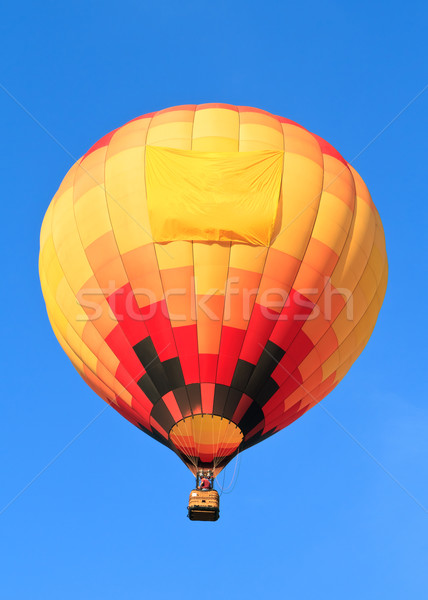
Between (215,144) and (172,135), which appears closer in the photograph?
(215,144)

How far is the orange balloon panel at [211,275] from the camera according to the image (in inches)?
558

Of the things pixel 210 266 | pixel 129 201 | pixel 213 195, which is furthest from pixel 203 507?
pixel 129 201

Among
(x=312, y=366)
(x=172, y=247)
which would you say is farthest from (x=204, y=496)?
(x=172, y=247)

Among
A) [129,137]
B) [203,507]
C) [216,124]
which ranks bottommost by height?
[203,507]

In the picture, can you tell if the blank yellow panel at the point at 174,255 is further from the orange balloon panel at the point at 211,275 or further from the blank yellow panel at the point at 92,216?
the blank yellow panel at the point at 92,216

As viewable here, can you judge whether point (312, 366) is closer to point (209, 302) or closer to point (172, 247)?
point (209, 302)

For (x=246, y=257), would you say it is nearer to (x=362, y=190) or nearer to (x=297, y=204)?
(x=297, y=204)

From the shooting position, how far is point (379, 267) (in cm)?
1595

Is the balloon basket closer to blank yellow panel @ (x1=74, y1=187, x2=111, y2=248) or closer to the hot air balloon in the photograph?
the hot air balloon

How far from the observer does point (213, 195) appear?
14352 millimetres

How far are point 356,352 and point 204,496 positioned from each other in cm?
Answer: 437

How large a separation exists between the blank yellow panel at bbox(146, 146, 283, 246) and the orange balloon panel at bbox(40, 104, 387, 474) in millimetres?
20

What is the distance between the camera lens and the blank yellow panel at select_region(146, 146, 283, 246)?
14.2 metres

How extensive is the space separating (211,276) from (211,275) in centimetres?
2
